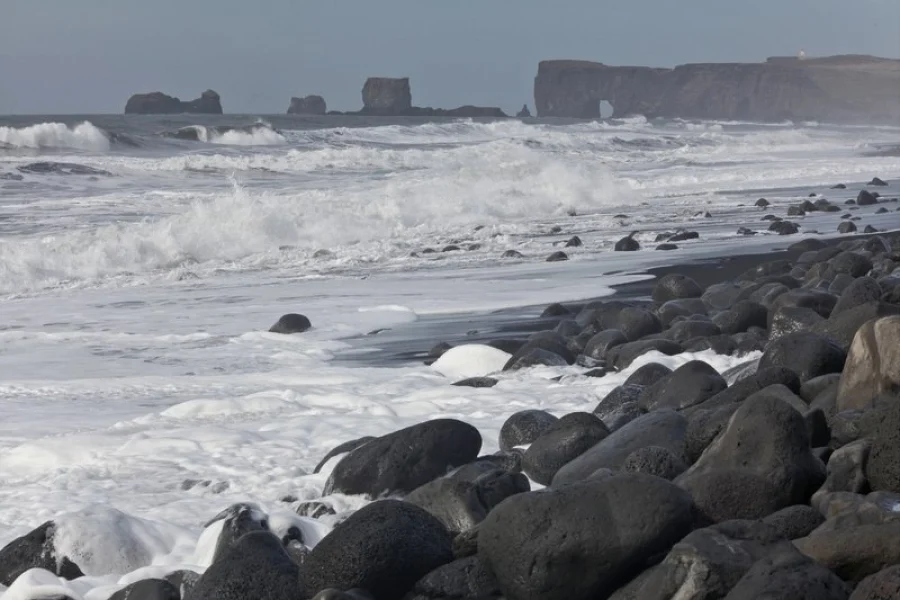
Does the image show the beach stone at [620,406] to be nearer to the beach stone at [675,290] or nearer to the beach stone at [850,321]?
the beach stone at [850,321]

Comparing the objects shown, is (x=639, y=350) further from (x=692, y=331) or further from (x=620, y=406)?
(x=620, y=406)

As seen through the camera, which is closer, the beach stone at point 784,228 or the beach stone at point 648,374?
the beach stone at point 648,374

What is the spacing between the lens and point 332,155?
30562mm

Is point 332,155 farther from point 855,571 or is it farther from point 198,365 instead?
point 855,571

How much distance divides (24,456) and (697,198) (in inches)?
668

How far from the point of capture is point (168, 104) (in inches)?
3071

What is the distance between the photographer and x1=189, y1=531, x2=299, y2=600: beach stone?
332cm

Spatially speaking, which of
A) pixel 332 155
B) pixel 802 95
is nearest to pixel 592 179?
pixel 332 155

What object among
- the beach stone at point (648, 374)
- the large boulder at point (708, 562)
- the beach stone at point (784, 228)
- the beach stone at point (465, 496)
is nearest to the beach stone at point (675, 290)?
the beach stone at point (648, 374)

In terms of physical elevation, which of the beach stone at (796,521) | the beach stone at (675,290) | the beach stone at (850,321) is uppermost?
the beach stone at (850,321)

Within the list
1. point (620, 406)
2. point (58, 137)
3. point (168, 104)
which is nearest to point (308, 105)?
point (168, 104)

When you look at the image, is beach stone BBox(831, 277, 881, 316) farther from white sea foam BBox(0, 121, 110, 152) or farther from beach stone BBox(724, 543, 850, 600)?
white sea foam BBox(0, 121, 110, 152)

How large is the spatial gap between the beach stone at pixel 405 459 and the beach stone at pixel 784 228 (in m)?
9.83

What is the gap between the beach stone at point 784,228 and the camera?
13.7m
